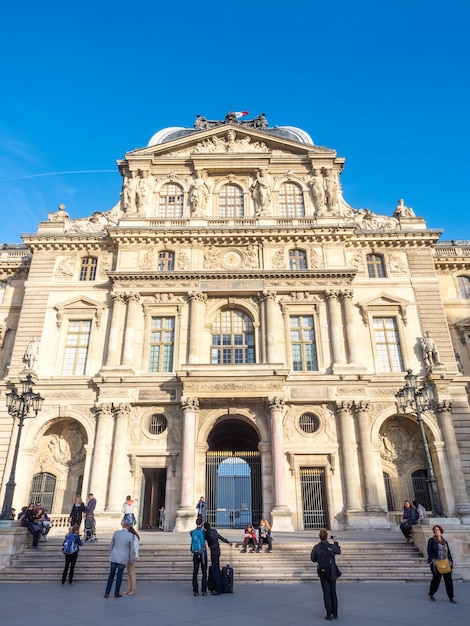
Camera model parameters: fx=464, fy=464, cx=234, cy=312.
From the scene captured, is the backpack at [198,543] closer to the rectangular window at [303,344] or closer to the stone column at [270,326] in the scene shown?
the stone column at [270,326]

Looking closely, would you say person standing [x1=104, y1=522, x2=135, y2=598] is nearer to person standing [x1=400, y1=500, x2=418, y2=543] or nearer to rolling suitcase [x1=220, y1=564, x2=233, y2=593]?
rolling suitcase [x1=220, y1=564, x2=233, y2=593]

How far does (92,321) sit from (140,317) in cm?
321

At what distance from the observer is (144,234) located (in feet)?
98.9

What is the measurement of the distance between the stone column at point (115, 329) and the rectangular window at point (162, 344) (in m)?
1.99

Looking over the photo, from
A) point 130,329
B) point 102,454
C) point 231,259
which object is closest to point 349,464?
point 102,454

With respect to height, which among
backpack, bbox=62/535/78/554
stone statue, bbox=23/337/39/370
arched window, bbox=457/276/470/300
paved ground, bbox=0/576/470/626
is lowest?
paved ground, bbox=0/576/470/626

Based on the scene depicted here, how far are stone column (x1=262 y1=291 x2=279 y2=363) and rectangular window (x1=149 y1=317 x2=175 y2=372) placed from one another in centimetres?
574

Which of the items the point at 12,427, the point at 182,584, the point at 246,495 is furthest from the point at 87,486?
the point at 182,584

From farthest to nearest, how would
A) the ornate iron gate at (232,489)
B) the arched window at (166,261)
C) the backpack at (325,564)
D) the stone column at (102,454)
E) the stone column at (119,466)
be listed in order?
1. the arched window at (166,261)
2. the ornate iron gate at (232,489)
3. the stone column at (102,454)
4. the stone column at (119,466)
5. the backpack at (325,564)

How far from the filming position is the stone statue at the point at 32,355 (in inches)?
1063

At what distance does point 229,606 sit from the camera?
405 inches

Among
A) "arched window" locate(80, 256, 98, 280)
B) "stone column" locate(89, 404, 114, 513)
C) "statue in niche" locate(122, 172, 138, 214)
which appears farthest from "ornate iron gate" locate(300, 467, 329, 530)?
"statue in niche" locate(122, 172, 138, 214)

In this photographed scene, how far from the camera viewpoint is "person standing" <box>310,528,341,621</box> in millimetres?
9156

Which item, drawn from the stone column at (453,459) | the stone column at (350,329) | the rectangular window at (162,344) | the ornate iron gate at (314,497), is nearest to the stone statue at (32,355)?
the rectangular window at (162,344)
